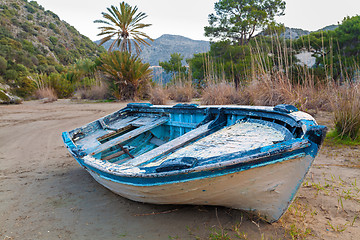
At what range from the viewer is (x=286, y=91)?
5082mm

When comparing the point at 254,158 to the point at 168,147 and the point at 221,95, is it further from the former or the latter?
the point at 221,95

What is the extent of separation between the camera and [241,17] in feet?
63.5

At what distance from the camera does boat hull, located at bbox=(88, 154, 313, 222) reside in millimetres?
1574

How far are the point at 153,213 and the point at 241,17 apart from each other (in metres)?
20.0

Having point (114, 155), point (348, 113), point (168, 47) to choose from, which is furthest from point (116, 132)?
point (168, 47)

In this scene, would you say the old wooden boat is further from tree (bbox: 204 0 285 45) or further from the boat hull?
tree (bbox: 204 0 285 45)

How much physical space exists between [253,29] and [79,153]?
18.9 meters

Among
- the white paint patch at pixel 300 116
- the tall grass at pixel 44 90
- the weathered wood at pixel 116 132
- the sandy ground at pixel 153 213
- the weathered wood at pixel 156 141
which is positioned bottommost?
the sandy ground at pixel 153 213

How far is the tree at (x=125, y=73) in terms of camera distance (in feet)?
39.9

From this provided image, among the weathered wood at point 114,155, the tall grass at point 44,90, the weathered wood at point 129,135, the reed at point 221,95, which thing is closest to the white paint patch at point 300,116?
the weathered wood at point 129,135

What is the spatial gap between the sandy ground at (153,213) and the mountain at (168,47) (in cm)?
7006

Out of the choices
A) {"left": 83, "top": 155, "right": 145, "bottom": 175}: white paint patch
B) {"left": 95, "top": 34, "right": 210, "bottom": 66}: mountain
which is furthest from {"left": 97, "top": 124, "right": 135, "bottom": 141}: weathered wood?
{"left": 95, "top": 34, "right": 210, "bottom": 66}: mountain

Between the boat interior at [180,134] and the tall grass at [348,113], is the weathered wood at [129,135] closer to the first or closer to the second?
the boat interior at [180,134]

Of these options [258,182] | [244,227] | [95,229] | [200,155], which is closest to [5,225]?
[95,229]
